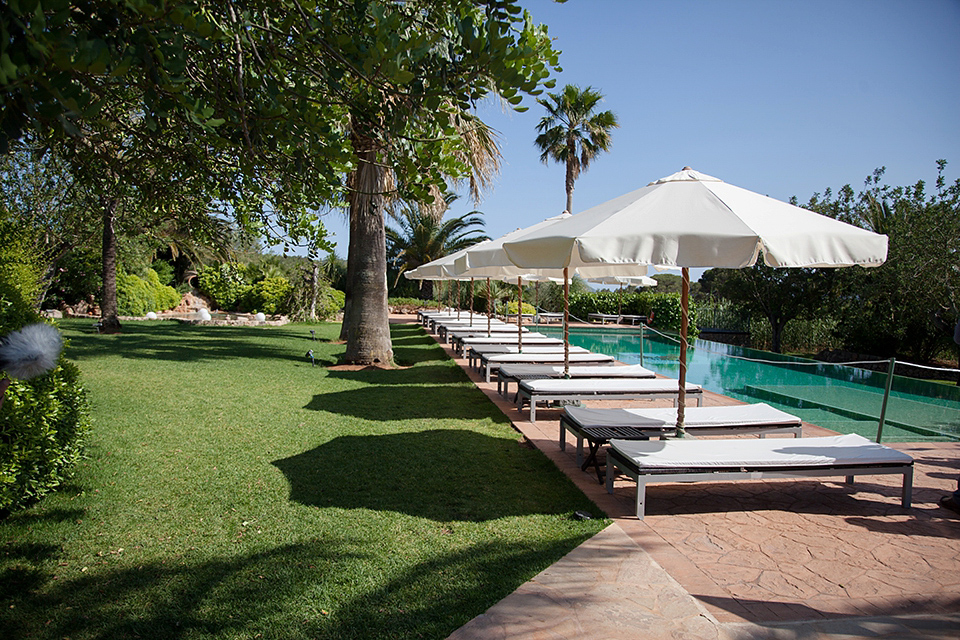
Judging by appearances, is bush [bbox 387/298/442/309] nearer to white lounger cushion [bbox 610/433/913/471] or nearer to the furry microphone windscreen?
white lounger cushion [bbox 610/433/913/471]

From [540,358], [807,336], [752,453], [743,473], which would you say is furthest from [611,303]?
[743,473]

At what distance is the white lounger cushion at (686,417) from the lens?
20.0 ft

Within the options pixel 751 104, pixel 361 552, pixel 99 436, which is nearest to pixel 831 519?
pixel 361 552

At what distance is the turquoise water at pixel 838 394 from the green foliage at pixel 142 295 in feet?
65.2

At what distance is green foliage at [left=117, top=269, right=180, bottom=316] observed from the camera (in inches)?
914

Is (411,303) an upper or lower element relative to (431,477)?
upper

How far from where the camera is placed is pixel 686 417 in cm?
640

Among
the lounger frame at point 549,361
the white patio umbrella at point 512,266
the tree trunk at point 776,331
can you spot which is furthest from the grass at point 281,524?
the tree trunk at point 776,331

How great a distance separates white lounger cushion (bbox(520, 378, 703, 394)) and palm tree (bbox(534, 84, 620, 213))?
24399mm

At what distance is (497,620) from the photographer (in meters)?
3.20

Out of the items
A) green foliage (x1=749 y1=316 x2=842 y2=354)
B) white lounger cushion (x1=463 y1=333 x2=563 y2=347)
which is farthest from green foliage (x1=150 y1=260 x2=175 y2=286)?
green foliage (x1=749 y1=316 x2=842 y2=354)

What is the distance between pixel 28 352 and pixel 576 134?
1249 inches

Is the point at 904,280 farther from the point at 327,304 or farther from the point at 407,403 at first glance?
the point at 327,304

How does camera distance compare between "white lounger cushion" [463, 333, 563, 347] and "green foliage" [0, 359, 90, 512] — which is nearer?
"green foliage" [0, 359, 90, 512]
